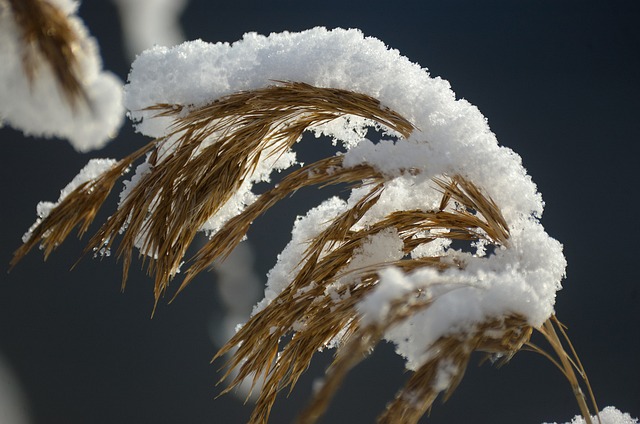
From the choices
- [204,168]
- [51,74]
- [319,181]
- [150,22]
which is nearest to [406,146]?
[319,181]

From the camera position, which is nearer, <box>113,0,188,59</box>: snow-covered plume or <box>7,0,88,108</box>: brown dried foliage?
<box>7,0,88,108</box>: brown dried foliage

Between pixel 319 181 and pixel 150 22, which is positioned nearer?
pixel 319 181

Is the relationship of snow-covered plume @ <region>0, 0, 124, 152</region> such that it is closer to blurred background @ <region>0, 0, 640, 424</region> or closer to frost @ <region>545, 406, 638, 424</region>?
frost @ <region>545, 406, 638, 424</region>

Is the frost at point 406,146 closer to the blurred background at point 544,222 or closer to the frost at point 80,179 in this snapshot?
the frost at point 80,179

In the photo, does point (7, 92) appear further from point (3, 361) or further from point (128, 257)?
point (3, 361)

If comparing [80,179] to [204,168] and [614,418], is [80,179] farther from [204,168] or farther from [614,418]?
[614,418]

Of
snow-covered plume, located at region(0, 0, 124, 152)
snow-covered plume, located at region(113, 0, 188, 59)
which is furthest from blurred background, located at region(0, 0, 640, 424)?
snow-covered plume, located at region(0, 0, 124, 152)

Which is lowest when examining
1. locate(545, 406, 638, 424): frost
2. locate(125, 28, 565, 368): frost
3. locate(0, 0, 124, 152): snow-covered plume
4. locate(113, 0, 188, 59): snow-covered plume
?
locate(0, 0, 124, 152): snow-covered plume
